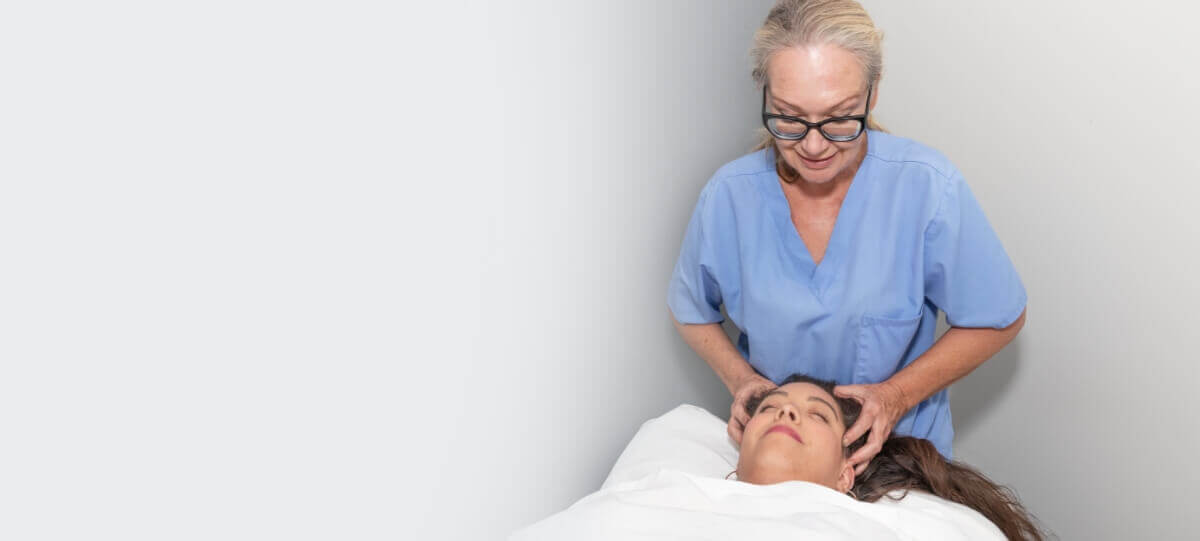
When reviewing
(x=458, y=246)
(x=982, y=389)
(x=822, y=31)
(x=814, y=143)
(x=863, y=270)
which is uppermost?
(x=822, y=31)

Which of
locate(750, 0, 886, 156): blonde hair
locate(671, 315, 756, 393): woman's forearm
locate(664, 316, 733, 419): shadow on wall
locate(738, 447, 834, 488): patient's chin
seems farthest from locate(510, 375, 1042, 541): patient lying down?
locate(750, 0, 886, 156): blonde hair

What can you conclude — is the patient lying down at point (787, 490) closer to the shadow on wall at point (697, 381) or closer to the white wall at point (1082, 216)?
the shadow on wall at point (697, 381)

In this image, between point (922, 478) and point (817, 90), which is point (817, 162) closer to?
point (817, 90)

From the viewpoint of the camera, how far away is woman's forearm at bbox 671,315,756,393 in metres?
1.85

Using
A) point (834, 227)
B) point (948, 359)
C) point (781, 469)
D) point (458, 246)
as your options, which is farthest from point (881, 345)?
point (458, 246)

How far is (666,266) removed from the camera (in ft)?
6.31

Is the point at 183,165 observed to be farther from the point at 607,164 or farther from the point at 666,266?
Answer: the point at 666,266

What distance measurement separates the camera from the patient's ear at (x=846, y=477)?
1583 millimetres

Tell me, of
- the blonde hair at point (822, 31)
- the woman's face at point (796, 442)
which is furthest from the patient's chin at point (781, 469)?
the blonde hair at point (822, 31)

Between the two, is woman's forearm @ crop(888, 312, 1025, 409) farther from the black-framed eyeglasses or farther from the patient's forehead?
the black-framed eyeglasses

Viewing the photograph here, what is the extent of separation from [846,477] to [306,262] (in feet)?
3.22

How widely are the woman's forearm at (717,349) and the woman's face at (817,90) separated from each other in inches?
17.6

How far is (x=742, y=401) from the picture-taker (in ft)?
5.67

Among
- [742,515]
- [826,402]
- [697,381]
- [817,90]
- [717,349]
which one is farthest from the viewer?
[697,381]
